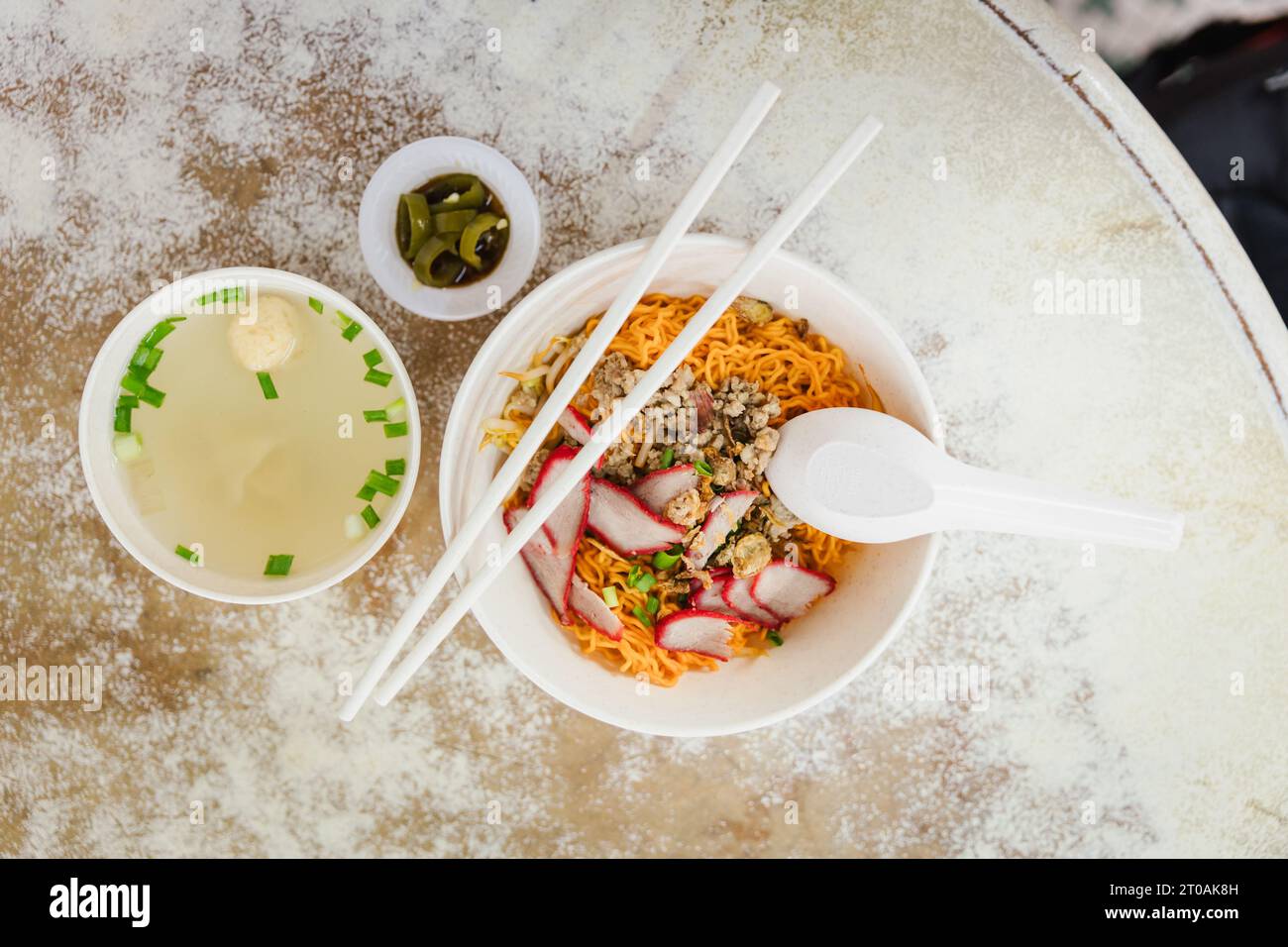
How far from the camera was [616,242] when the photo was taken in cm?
183

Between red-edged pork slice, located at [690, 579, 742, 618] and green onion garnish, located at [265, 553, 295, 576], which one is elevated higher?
green onion garnish, located at [265, 553, 295, 576]

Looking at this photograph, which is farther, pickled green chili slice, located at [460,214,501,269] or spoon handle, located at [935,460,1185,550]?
pickled green chili slice, located at [460,214,501,269]

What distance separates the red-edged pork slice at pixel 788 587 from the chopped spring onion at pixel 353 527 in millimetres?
704

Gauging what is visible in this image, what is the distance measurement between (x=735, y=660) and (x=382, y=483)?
0.71 m

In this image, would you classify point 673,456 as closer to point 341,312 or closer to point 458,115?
point 341,312

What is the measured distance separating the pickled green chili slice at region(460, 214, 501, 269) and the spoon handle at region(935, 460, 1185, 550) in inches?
36.2

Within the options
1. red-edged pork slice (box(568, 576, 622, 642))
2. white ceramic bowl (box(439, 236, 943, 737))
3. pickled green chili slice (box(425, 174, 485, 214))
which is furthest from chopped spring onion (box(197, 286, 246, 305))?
red-edged pork slice (box(568, 576, 622, 642))

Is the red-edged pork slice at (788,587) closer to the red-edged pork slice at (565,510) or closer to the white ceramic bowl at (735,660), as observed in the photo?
the white ceramic bowl at (735,660)

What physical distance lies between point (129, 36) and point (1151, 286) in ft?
6.76

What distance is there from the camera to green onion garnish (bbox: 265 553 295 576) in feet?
5.58

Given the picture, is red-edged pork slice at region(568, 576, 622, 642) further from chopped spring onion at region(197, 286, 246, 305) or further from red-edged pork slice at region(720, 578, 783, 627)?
chopped spring onion at region(197, 286, 246, 305)

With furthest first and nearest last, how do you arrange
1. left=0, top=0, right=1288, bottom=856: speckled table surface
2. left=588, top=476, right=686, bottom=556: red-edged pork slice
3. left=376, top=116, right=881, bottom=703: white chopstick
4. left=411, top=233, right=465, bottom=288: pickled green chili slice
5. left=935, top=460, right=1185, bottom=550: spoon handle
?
left=0, top=0, right=1288, bottom=856: speckled table surface → left=411, top=233, right=465, bottom=288: pickled green chili slice → left=588, top=476, right=686, bottom=556: red-edged pork slice → left=935, top=460, right=1185, bottom=550: spoon handle → left=376, top=116, right=881, bottom=703: white chopstick

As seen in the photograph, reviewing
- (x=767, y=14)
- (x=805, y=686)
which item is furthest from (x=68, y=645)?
(x=767, y=14)
